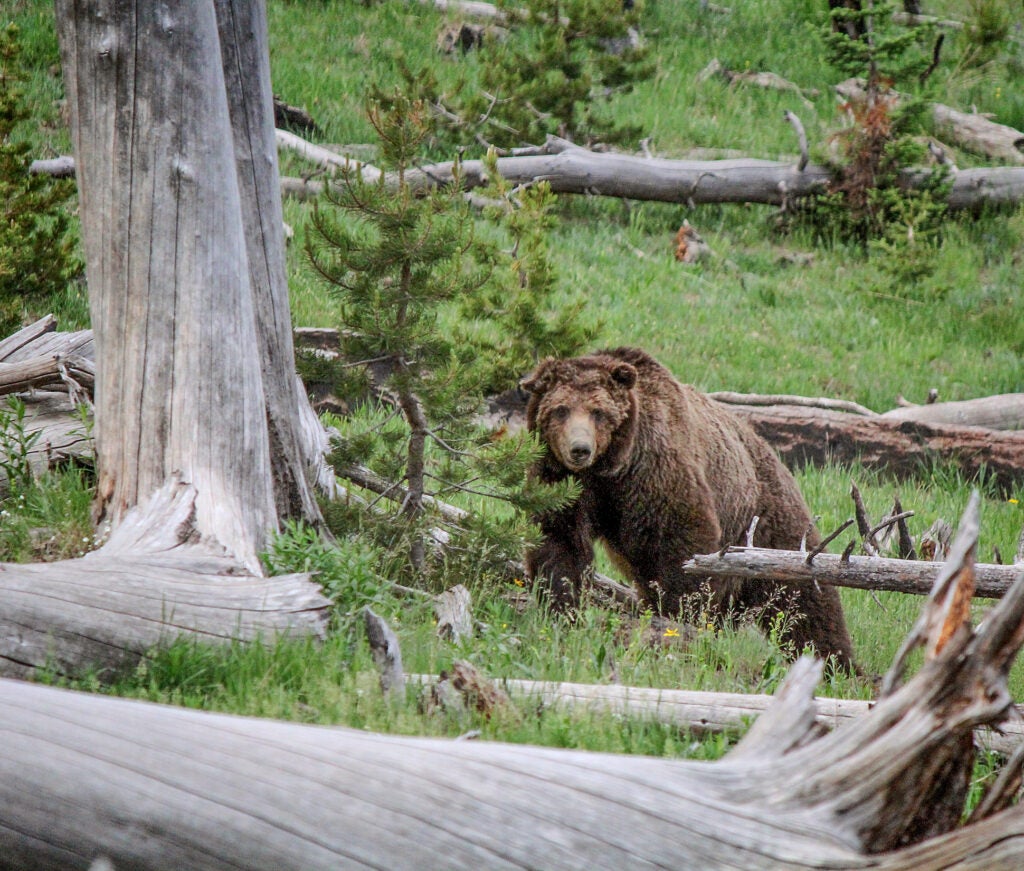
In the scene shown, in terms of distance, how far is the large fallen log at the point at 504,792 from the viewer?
2.38 metres

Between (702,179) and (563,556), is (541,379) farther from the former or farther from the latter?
(702,179)

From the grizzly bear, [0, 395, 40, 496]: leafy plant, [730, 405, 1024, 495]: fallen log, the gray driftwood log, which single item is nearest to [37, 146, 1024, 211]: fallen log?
the gray driftwood log

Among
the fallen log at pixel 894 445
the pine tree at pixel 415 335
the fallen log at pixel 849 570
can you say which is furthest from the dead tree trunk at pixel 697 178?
the fallen log at pixel 849 570

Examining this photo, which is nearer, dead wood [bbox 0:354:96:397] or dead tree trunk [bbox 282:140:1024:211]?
dead wood [bbox 0:354:96:397]

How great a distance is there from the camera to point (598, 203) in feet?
56.1

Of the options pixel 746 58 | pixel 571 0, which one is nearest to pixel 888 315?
pixel 571 0

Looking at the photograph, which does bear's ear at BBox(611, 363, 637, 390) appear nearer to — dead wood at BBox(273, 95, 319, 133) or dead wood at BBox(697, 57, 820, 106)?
dead wood at BBox(273, 95, 319, 133)

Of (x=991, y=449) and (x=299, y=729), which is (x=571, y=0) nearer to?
(x=991, y=449)

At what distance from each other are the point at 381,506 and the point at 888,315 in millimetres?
10968

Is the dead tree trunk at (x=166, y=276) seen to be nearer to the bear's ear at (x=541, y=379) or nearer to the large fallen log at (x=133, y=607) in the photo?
the large fallen log at (x=133, y=607)

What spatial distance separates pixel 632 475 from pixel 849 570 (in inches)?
62.4

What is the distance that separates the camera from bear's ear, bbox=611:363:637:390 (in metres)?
6.85

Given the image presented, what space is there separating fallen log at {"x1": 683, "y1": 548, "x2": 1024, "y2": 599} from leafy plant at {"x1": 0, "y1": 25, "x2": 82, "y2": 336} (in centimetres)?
565

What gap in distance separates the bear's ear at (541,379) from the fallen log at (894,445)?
190 inches
